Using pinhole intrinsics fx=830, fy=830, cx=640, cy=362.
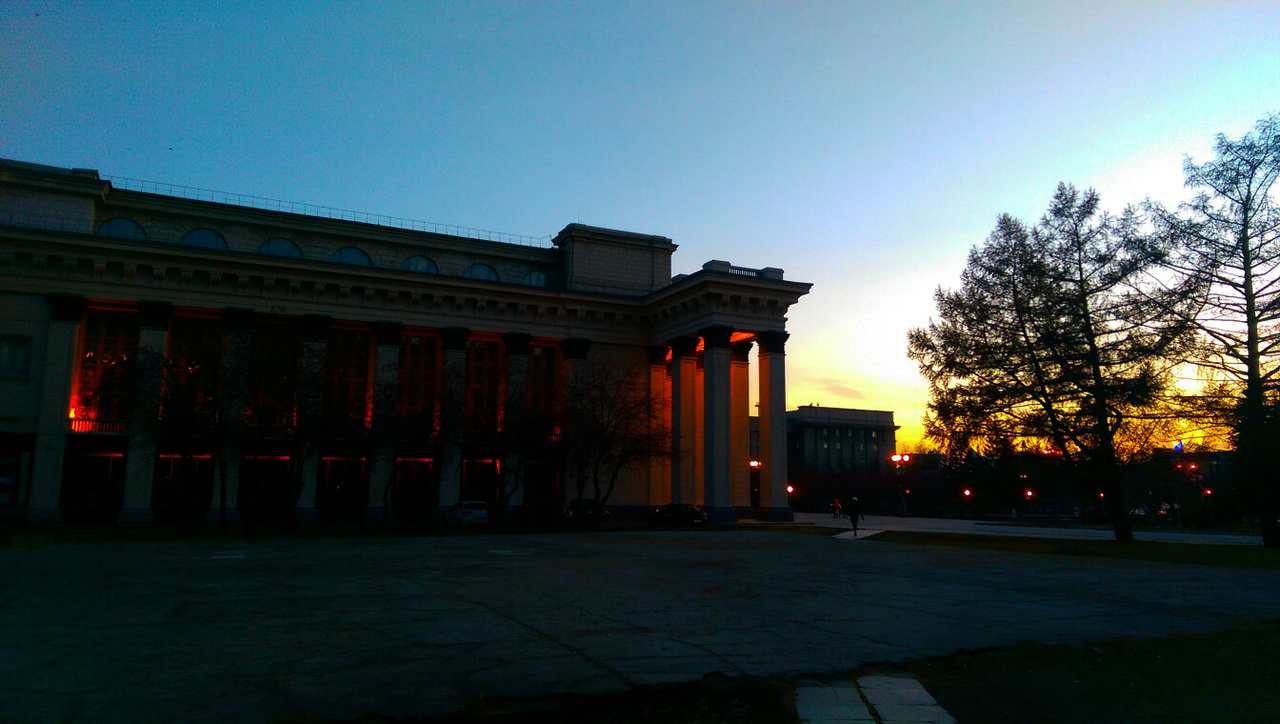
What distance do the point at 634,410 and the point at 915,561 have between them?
23413 millimetres

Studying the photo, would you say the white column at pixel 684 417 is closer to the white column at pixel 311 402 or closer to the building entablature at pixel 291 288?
the building entablature at pixel 291 288

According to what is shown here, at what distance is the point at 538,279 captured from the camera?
55.8 meters

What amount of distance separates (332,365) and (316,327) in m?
8.37

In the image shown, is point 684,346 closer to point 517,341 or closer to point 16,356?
point 517,341

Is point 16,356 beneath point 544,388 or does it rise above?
above

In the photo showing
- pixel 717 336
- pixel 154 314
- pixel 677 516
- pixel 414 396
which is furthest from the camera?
pixel 717 336

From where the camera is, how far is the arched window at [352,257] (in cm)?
5044

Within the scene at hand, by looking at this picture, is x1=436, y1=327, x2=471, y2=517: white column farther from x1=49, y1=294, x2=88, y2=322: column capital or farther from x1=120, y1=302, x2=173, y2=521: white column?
x1=49, y1=294, x2=88, y2=322: column capital

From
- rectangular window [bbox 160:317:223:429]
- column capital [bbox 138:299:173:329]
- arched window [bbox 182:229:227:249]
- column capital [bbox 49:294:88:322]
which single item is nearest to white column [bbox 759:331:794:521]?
rectangular window [bbox 160:317:223:429]

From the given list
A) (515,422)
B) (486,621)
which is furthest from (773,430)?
(486,621)

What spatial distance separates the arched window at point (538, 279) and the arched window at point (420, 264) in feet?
19.9

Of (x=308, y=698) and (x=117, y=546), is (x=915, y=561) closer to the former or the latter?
(x=308, y=698)

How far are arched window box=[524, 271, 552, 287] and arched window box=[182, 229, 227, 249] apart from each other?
718 inches

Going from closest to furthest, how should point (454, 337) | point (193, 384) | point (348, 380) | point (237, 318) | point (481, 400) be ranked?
point (193, 384) → point (481, 400) → point (348, 380) → point (237, 318) → point (454, 337)
